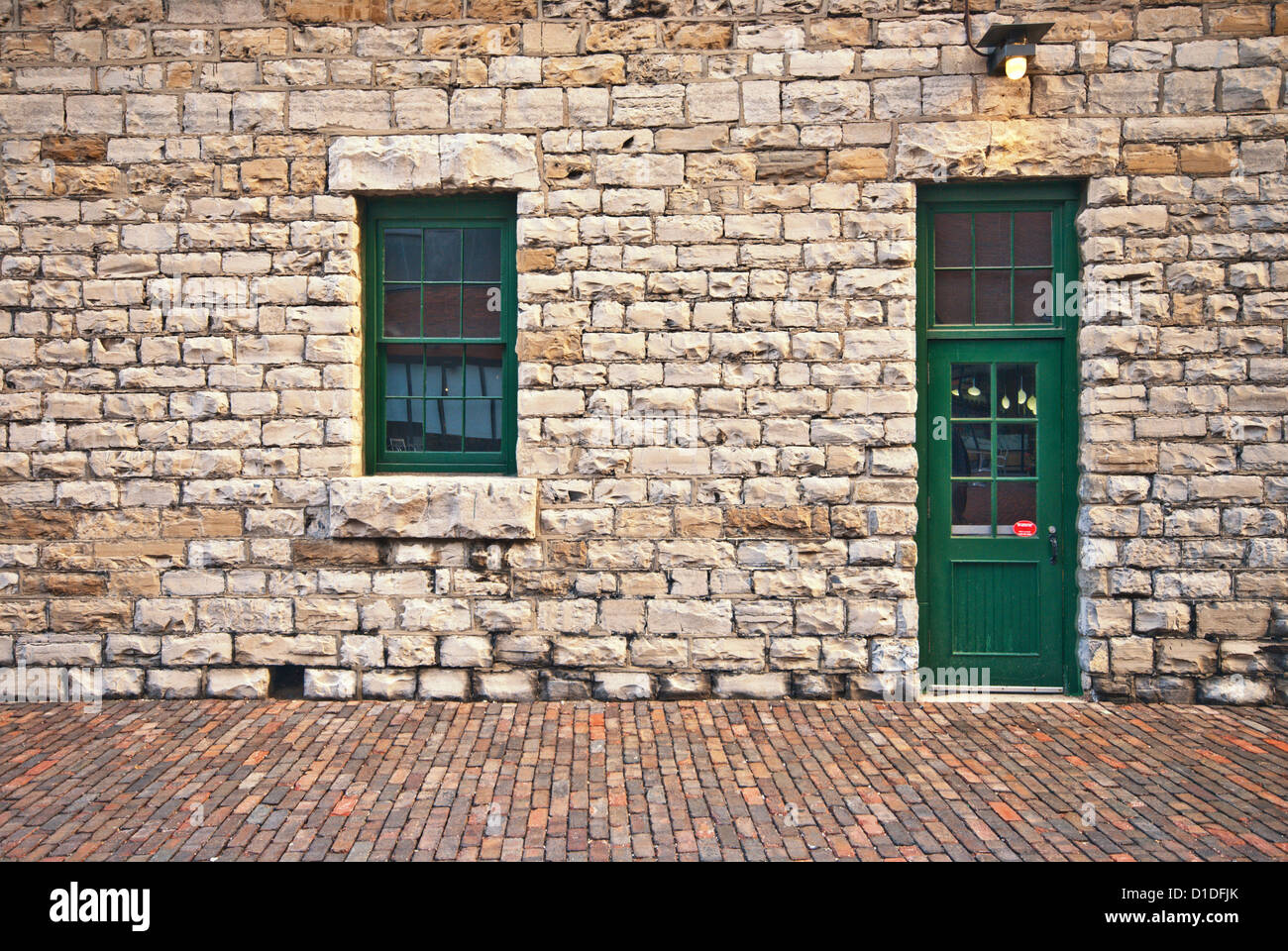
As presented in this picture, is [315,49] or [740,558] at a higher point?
[315,49]

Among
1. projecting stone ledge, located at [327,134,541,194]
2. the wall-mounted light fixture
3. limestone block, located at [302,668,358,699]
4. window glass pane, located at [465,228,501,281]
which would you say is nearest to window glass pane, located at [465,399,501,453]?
window glass pane, located at [465,228,501,281]

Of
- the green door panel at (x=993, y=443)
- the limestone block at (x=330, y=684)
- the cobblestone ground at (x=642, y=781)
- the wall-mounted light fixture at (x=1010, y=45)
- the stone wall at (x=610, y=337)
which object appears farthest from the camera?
the green door panel at (x=993, y=443)

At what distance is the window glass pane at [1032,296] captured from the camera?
5.33m

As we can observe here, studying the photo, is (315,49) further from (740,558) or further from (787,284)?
(740,558)

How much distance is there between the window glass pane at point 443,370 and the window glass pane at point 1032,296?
4083mm

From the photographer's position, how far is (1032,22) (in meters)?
4.92

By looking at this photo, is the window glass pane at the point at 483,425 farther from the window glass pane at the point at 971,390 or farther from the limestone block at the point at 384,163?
the window glass pane at the point at 971,390

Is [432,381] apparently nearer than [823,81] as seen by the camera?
No

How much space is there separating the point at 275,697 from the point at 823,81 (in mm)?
5792

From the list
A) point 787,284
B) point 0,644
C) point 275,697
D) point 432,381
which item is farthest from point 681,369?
point 0,644

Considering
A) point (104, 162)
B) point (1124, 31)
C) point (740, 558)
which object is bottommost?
point (740, 558)

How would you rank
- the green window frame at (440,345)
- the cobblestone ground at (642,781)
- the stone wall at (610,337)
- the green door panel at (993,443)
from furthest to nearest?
the green window frame at (440,345) < the green door panel at (993,443) < the stone wall at (610,337) < the cobblestone ground at (642,781)

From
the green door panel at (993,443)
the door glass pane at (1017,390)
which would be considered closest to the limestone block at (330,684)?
the green door panel at (993,443)

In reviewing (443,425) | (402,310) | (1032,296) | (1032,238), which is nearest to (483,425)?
(443,425)
